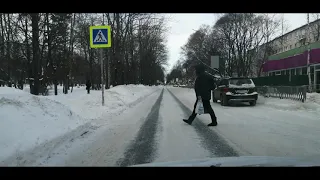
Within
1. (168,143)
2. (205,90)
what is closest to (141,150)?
(168,143)

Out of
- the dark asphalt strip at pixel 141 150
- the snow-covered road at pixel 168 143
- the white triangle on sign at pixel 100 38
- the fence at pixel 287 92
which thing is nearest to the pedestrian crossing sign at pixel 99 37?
the white triangle on sign at pixel 100 38

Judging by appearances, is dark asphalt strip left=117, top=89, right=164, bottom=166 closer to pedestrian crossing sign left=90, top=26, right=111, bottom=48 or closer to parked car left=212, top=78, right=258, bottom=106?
pedestrian crossing sign left=90, top=26, right=111, bottom=48

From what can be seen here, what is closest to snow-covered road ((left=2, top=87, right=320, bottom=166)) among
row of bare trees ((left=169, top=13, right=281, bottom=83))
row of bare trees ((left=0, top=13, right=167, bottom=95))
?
row of bare trees ((left=0, top=13, right=167, bottom=95))

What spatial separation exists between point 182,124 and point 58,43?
58.3 feet

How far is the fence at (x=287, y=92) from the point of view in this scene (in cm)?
1695

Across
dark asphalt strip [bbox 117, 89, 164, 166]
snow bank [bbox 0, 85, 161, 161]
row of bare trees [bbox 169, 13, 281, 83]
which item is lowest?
dark asphalt strip [bbox 117, 89, 164, 166]

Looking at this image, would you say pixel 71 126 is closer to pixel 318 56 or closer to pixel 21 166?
pixel 21 166

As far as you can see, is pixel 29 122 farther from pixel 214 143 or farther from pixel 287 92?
pixel 287 92

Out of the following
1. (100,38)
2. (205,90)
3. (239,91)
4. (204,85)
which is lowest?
(239,91)

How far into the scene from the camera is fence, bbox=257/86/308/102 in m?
17.0

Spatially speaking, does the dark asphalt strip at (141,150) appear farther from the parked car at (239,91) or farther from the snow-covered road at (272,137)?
the parked car at (239,91)

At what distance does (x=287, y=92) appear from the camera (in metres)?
19.2

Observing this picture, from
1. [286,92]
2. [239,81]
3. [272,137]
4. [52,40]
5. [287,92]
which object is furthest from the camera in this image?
[52,40]
